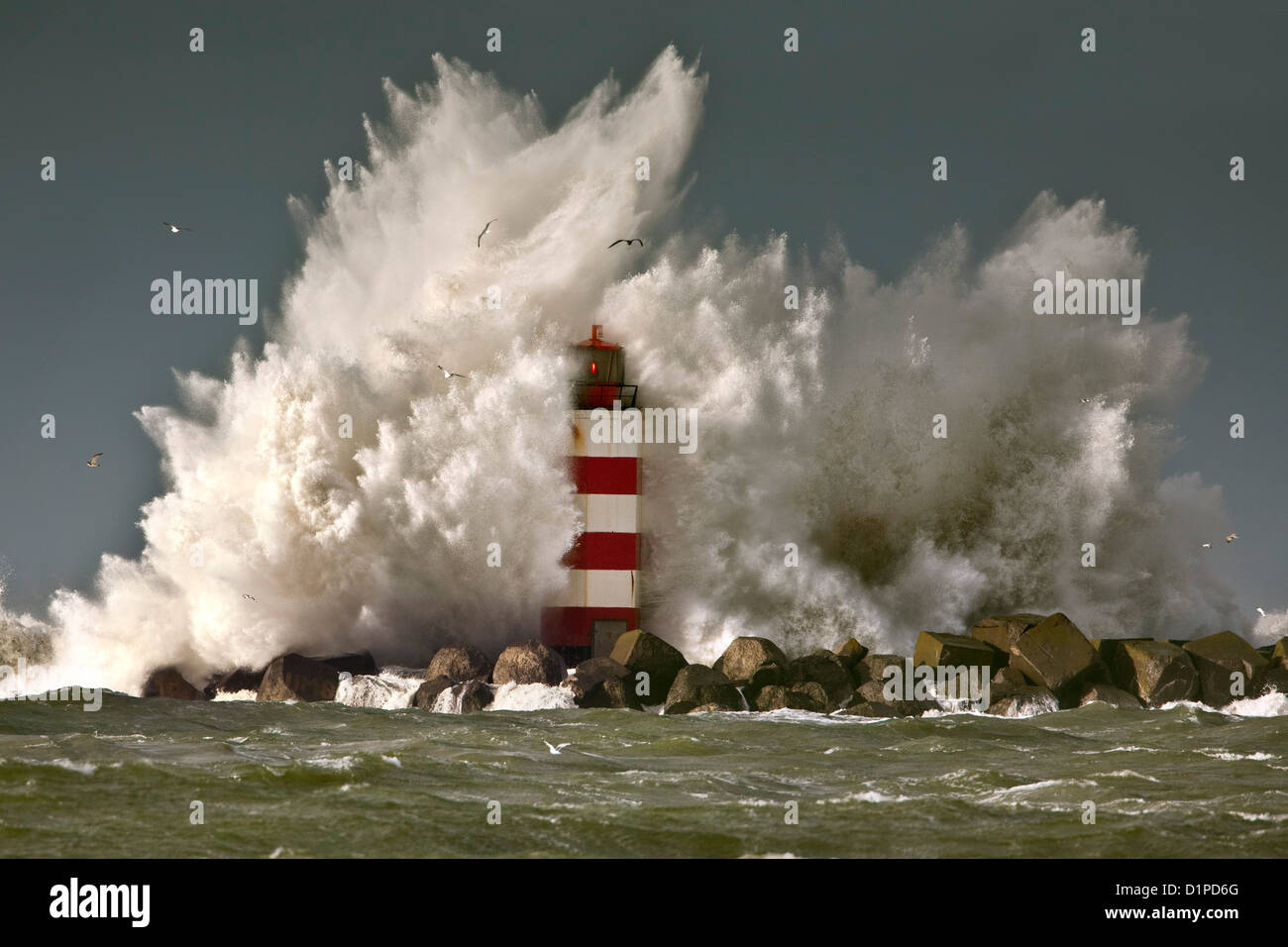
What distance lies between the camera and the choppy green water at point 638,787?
30.1 ft

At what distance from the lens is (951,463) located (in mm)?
25281

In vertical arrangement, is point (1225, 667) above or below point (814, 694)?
above

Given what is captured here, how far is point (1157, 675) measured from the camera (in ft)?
64.1

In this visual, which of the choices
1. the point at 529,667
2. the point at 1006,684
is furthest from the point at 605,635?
the point at 1006,684

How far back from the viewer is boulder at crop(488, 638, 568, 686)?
778 inches

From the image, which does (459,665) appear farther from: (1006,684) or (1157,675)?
(1157,675)

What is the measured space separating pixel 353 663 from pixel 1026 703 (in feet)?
32.6

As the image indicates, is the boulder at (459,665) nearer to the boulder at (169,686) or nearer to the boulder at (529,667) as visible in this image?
the boulder at (529,667)

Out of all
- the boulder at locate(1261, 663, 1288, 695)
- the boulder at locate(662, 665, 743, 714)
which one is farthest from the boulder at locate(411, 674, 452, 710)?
the boulder at locate(1261, 663, 1288, 695)

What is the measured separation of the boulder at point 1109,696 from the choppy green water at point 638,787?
186 centimetres

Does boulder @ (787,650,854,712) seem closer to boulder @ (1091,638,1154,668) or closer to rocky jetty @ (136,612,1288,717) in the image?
rocky jetty @ (136,612,1288,717)

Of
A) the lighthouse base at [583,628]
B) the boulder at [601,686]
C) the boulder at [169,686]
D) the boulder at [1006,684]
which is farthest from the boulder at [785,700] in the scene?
the boulder at [169,686]
